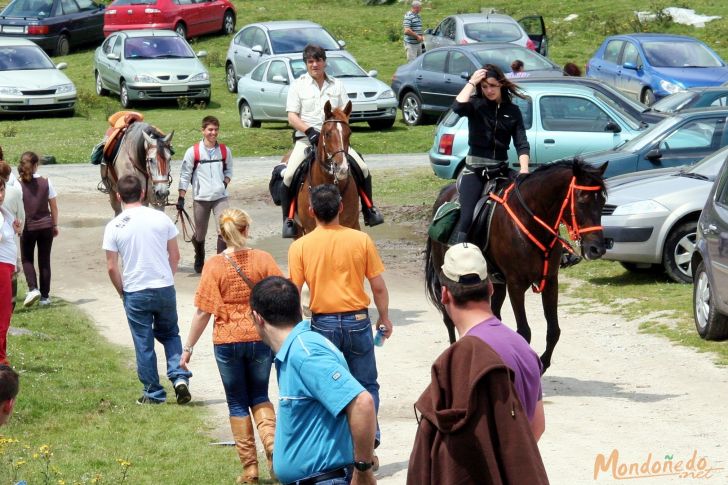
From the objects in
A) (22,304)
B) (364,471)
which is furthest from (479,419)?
(22,304)

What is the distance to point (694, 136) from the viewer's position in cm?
1898

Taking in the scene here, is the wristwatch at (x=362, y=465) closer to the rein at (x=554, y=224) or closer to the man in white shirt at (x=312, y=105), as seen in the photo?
the rein at (x=554, y=224)

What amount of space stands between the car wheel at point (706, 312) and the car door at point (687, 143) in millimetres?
5558

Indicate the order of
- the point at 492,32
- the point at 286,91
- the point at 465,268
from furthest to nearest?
the point at 492,32, the point at 286,91, the point at 465,268

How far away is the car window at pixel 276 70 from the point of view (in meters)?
29.5

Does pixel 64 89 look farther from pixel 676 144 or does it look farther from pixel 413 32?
pixel 676 144

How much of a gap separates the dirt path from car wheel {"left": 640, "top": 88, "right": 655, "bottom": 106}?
1095cm

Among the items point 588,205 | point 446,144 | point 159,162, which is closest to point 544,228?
point 588,205

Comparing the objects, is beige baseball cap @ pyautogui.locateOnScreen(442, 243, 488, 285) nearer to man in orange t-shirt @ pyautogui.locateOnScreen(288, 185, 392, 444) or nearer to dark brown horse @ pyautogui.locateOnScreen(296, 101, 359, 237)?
man in orange t-shirt @ pyautogui.locateOnScreen(288, 185, 392, 444)

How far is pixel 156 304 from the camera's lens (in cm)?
1079

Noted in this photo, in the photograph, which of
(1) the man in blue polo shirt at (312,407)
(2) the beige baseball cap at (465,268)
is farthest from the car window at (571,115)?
(2) the beige baseball cap at (465,268)

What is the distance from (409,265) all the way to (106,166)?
4295 mm

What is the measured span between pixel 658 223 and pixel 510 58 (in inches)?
556

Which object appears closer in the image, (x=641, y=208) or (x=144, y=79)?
(x=641, y=208)
